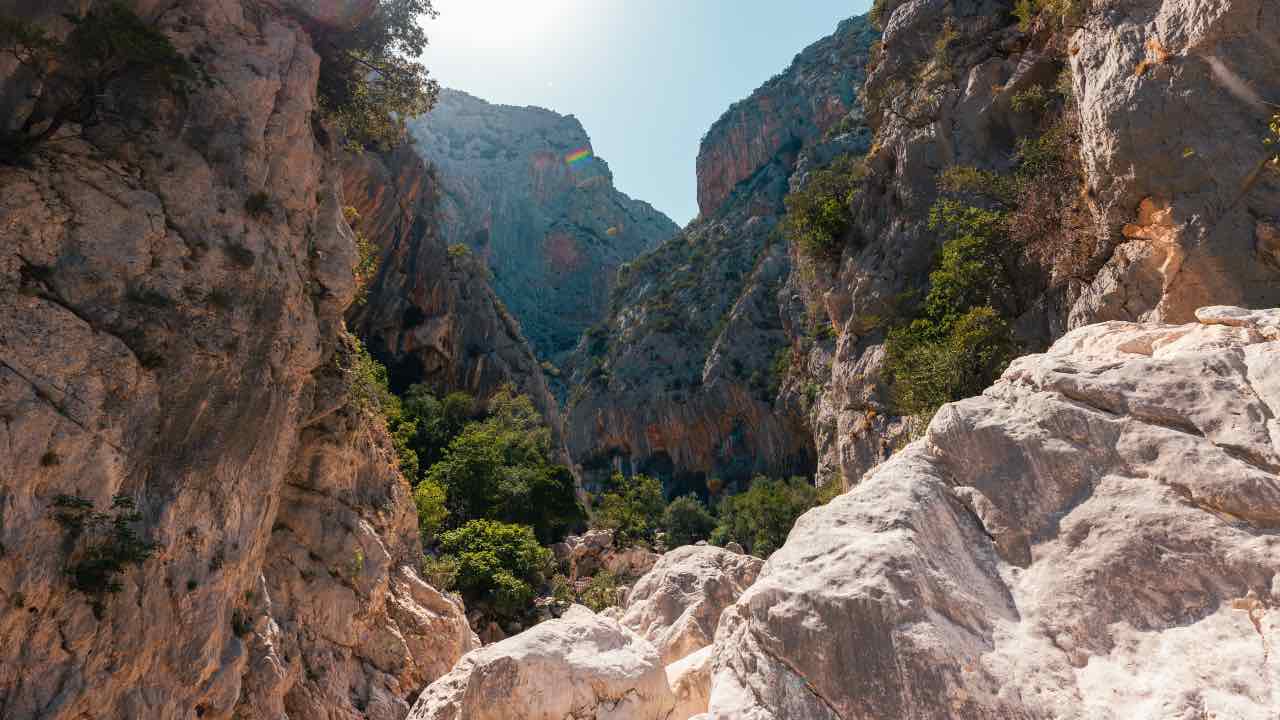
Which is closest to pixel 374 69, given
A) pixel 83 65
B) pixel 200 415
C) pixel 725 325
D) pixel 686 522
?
pixel 83 65

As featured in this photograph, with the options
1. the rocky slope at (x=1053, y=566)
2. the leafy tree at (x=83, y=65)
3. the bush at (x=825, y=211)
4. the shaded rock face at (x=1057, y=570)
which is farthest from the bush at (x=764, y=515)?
the leafy tree at (x=83, y=65)

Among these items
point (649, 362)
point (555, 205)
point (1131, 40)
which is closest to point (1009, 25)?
point (1131, 40)

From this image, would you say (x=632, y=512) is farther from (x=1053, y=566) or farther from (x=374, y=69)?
(x=1053, y=566)

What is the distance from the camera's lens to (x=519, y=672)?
7148mm

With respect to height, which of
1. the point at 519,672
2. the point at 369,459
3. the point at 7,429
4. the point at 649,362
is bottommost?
the point at 519,672

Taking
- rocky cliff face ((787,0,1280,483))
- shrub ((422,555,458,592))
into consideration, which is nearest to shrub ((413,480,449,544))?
shrub ((422,555,458,592))

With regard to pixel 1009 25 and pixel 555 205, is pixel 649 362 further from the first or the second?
pixel 555 205

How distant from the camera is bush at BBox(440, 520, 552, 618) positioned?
2820 cm

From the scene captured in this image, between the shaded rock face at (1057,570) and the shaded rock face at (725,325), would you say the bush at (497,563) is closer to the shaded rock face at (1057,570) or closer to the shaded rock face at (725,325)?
the shaded rock face at (1057,570)

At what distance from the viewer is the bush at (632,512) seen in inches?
1886

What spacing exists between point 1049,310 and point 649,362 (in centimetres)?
5684

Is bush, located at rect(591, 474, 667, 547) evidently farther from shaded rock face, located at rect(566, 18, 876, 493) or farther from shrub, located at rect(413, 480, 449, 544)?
shrub, located at rect(413, 480, 449, 544)

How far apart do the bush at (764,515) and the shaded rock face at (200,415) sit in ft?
99.2

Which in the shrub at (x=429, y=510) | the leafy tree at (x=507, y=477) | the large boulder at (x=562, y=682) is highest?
the leafy tree at (x=507, y=477)
